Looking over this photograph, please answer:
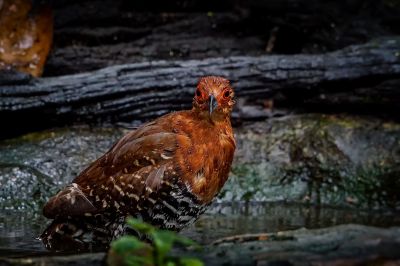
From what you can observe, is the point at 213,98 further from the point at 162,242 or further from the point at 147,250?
the point at 162,242

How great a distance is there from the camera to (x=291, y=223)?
6.27 meters

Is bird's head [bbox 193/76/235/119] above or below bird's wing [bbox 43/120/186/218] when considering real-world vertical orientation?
above

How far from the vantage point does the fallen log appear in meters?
7.31

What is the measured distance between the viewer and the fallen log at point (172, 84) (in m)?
7.31

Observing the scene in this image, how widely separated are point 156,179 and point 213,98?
716mm

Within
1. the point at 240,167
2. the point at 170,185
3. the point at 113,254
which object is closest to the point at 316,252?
the point at 113,254

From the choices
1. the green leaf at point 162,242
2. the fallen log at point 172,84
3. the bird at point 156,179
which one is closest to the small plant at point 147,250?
the green leaf at point 162,242

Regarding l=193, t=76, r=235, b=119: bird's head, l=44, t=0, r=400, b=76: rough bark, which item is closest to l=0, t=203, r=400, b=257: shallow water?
l=193, t=76, r=235, b=119: bird's head

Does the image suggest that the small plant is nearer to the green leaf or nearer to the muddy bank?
the green leaf

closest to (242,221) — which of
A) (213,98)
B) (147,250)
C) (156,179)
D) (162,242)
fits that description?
(213,98)

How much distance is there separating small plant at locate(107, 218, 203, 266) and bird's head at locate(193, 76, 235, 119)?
2.03 meters

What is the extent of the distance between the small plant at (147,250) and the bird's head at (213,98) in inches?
80.0

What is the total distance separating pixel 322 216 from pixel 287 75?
1819mm

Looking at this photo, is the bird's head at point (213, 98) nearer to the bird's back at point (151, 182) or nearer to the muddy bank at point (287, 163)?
the bird's back at point (151, 182)
